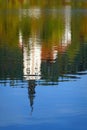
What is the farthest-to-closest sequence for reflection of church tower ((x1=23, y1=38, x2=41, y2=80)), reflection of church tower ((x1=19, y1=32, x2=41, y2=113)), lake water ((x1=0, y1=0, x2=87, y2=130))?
reflection of church tower ((x1=23, y1=38, x2=41, y2=80))
reflection of church tower ((x1=19, y1=32, x2=41, y2=113))
lake water ((x1=0, y1=0, x2=87, y2=130))

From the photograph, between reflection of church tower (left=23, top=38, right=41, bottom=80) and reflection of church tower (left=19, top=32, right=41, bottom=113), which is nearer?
reflection of church tower (left=19, top=32, right=41, bottom=113)

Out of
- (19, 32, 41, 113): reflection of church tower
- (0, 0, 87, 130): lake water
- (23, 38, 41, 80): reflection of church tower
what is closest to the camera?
(0, 0, 87, 130): lake water

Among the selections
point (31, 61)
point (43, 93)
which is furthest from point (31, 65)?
point (43, 93)

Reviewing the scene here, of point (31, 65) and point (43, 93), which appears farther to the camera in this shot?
point (31, 65)

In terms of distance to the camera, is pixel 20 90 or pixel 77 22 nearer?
pixel 20 90

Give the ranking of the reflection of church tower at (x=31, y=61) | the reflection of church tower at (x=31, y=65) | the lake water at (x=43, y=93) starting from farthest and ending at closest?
the reflection of church tower at (x=31, y=61)
the reflection of church tower at (x=31, y=65)
the lake water at (x=43, y=93)

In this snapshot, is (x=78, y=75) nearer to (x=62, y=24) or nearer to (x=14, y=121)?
(x=14, y=121)

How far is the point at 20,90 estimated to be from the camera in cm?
2497

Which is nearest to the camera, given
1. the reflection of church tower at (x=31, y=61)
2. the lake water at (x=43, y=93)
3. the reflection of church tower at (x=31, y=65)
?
the lake water at (x=43, y=93)

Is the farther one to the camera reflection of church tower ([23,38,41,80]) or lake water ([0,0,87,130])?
reflection of church tower ([23,38,41,80])

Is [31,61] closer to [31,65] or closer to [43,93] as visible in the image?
[31,65]

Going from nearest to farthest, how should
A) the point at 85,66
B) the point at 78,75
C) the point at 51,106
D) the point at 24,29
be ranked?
the point at 51,106
the point at 78,75
the point at 85,66
the point at 24,29

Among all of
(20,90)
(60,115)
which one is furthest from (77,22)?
Result: (60,115)

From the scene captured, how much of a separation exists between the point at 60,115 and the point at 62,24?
49.4 m
